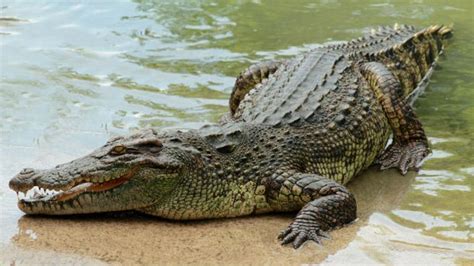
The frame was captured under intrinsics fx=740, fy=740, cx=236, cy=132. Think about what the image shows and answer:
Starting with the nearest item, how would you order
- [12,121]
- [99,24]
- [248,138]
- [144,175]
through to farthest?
1. [144,175]
2. [248,138]
3. [12,121]
4. [99,24]

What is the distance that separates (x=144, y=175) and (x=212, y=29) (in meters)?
5.43

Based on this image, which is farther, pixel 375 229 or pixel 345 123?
pixel 345 123

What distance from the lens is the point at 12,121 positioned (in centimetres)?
680

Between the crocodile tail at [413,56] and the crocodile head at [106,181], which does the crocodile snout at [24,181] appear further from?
the crocodile tail at [413,56]

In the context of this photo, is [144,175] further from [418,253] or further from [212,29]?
[212,29]

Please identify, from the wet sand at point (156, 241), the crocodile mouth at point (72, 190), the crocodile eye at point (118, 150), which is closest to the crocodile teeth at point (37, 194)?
the crocodile mouth at point (72, 190)

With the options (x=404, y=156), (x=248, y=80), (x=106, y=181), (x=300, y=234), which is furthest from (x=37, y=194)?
(x=404, y=156)

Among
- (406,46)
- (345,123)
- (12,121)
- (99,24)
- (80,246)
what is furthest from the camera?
(99,24)

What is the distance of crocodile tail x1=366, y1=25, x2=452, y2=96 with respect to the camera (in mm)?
7512

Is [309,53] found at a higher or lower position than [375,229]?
higher

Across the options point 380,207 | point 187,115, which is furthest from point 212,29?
point 380,207

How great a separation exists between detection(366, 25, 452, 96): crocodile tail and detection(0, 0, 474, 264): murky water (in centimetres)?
18

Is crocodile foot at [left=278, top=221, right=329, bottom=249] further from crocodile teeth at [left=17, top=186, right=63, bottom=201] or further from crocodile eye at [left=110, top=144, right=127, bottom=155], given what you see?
crocodile teeth at [left=17, top=186, right=63, bottom=201]

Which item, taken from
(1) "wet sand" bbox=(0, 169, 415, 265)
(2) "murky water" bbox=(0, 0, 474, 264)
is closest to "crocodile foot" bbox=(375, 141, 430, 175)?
(2) "murky water" bbox=(0, 0, 474, 264)
